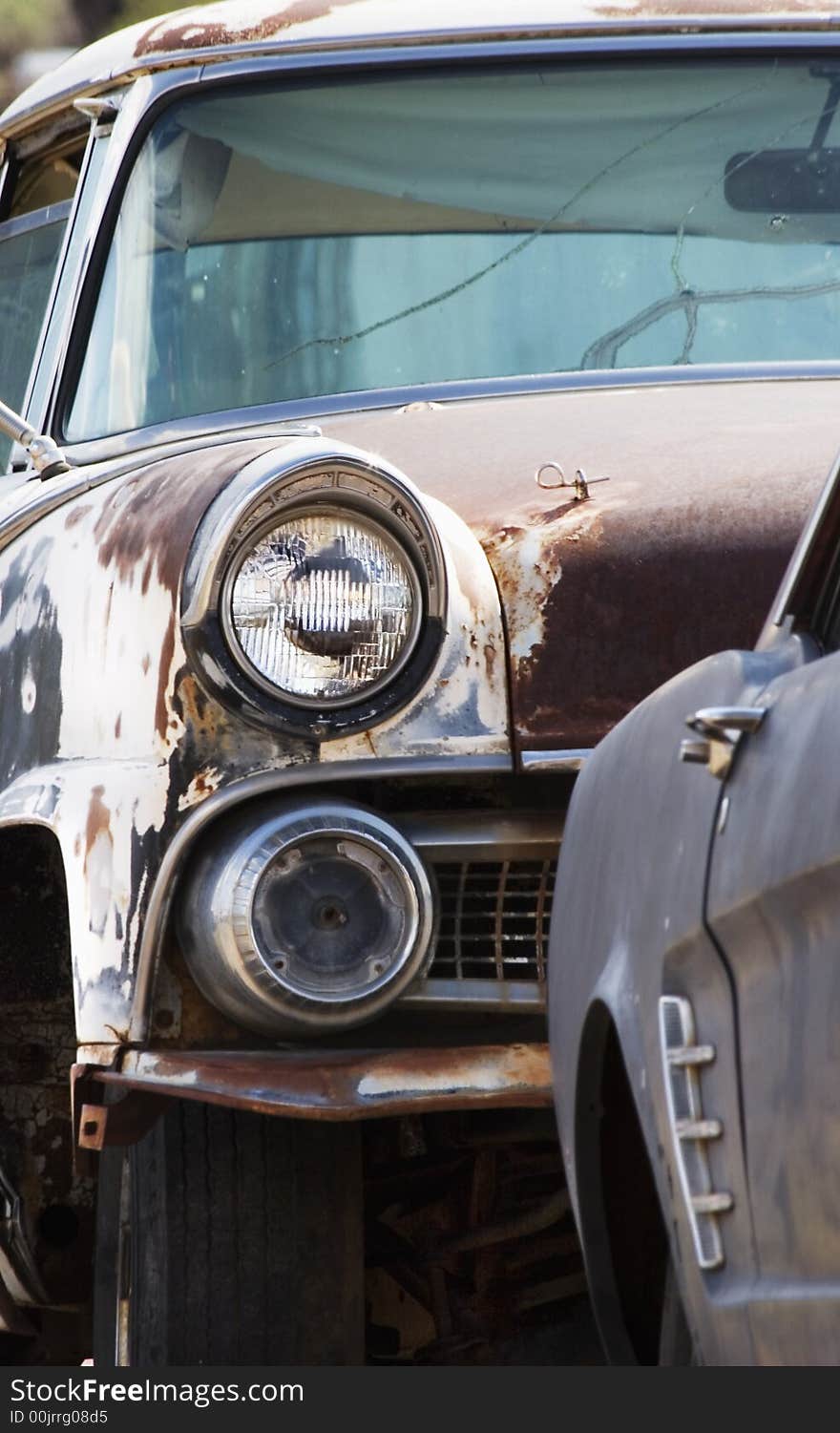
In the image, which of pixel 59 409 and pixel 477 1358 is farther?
pixel 59 409

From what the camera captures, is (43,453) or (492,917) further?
(43,453)

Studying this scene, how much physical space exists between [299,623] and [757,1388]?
136 centimetres

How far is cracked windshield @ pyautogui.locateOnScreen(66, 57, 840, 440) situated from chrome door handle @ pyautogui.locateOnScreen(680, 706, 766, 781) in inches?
79.0

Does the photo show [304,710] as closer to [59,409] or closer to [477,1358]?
[477,1358]

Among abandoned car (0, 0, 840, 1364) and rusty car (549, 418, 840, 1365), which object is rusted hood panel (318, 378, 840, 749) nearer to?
abandoned car (0, 0, 840, 1364)

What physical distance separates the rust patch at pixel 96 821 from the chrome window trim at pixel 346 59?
4.16 feet

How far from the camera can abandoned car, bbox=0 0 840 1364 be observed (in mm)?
3014

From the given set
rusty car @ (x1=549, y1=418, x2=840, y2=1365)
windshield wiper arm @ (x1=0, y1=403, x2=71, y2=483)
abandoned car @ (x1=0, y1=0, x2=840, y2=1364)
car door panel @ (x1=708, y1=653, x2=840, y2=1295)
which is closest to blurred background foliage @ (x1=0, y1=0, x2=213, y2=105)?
abandoned car @ (x1=0, y1=0, x2=840, y2=1364)

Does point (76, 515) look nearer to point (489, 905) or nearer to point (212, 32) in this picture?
point (489, 905)

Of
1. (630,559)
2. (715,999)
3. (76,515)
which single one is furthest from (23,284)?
(715,999)

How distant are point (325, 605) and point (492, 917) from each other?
18.4 inches

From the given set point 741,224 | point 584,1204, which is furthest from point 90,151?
point 584,1204

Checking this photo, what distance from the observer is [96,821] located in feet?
10.2

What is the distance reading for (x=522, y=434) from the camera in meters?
3.55
